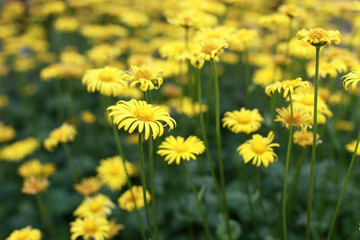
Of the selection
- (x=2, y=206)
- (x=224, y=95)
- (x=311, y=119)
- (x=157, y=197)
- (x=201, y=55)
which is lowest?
(x=2, y=206)

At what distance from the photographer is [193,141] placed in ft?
6.43

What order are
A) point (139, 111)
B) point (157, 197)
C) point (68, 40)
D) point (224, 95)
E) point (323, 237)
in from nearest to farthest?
point (139, 111)
point (323, 237)
point (157, 197)
point (224, 95)
point (68, 40)

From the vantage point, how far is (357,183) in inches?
121

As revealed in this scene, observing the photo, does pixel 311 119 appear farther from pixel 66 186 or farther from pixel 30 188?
pixel 66 186


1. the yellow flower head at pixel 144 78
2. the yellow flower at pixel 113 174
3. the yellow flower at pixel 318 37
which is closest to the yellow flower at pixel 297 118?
the yellow flower at pixel 318 37

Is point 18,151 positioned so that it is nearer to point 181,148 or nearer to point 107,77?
point 107,77

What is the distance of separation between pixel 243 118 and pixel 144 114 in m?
0.77

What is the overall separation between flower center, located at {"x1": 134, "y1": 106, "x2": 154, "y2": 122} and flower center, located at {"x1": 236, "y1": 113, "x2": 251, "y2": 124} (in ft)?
2.35

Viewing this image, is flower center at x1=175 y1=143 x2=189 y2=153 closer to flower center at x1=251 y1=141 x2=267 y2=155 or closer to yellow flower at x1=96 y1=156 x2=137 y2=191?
flower center at x1=251 y1=141 x2=267 y2=155

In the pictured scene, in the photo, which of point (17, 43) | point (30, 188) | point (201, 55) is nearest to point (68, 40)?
point (17, 43)

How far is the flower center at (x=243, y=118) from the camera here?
6.73 ft

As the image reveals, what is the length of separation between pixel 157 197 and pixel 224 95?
6.53 ft

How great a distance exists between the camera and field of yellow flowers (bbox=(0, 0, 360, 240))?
182 cm

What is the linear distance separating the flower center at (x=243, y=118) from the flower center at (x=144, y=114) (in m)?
0.72
